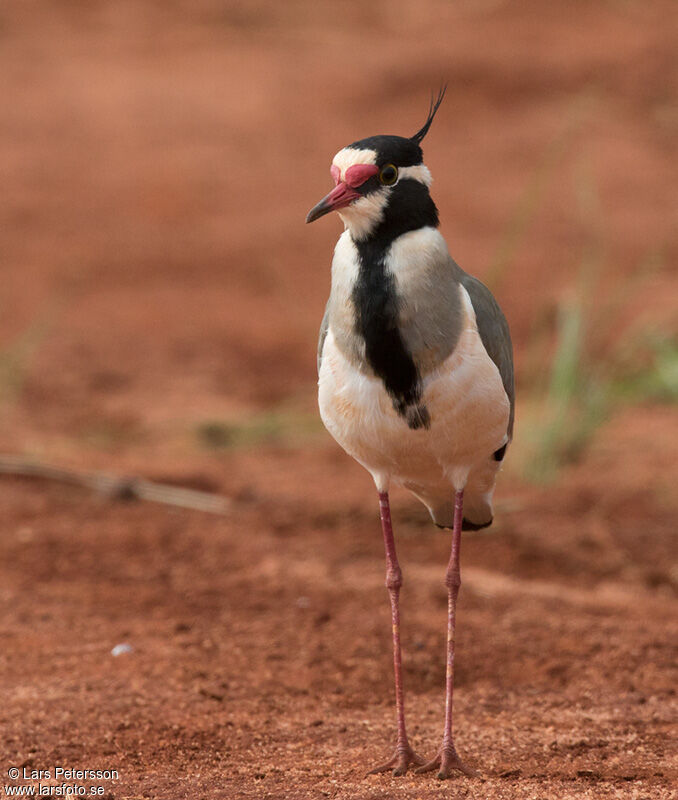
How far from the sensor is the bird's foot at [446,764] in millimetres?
3670

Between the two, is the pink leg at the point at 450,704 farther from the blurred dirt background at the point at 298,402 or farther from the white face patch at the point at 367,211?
the white face patch at the point at 367,211

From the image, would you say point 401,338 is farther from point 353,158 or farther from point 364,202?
point 353,158

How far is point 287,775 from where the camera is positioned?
3.63 m

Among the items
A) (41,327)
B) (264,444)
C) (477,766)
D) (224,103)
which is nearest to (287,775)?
(477,766)

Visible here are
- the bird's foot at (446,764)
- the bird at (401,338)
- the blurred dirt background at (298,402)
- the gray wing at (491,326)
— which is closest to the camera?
the bird at (401,338)

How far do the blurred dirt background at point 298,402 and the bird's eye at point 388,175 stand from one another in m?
1.81

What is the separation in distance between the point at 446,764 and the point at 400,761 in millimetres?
144

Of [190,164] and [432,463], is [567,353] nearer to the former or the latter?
[432,463]

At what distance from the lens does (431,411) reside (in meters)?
3.59

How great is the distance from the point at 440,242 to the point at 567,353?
3.05 metres

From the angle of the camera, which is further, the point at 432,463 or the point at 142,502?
the point at 142,502

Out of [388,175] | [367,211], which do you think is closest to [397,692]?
[367,211]

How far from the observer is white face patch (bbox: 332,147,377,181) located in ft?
11.8

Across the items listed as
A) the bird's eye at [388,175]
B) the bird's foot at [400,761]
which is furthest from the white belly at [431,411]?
the bird's foot at [400,761]
